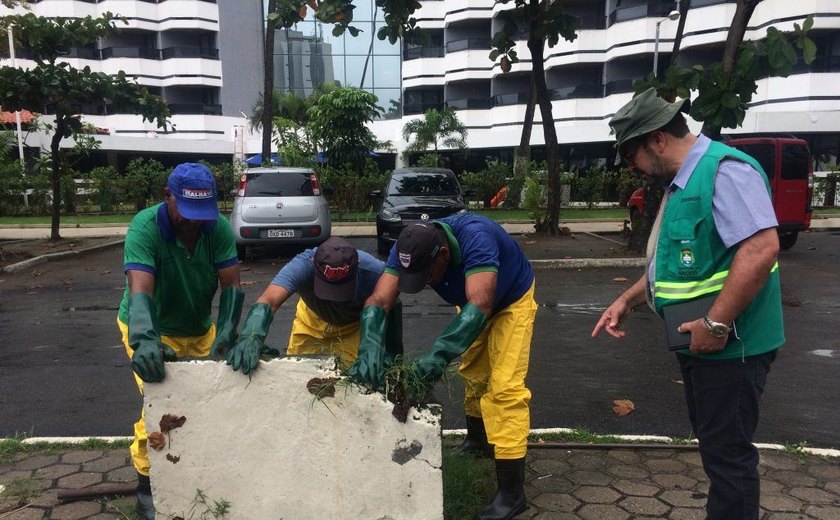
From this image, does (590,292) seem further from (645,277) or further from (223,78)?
(223,78)

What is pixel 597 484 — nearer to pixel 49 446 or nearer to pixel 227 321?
pixel 227 321

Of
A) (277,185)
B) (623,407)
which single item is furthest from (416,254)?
(277,185)

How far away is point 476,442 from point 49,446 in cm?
256

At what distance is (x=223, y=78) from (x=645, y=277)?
42565mm

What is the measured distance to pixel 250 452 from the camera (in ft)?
8.06

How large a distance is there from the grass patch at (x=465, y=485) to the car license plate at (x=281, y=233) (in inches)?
318

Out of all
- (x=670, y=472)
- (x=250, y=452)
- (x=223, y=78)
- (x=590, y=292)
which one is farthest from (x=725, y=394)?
(x=223, y=78)

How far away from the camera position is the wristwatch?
206 cm

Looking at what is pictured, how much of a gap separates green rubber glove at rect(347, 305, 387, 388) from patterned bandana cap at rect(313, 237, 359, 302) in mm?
176

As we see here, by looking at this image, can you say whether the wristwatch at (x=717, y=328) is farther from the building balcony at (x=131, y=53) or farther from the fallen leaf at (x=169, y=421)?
the building balcony at (x=131, y=53)

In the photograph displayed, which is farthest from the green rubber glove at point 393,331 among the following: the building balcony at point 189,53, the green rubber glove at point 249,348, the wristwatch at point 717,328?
the building balcony at point 189,53

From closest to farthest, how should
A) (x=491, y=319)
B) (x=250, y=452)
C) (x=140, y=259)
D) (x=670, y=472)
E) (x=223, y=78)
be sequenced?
(x=250, y=452) → (x=140, y=259) → (x=491, y=319) → (x=670, y=472) → (x=223, y=78)

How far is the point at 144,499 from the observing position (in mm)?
2873

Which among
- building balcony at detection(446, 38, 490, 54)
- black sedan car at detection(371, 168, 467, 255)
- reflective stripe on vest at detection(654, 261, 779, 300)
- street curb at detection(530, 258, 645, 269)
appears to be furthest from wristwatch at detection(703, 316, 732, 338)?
building balcony at detection(446, 38, 490, 54)
